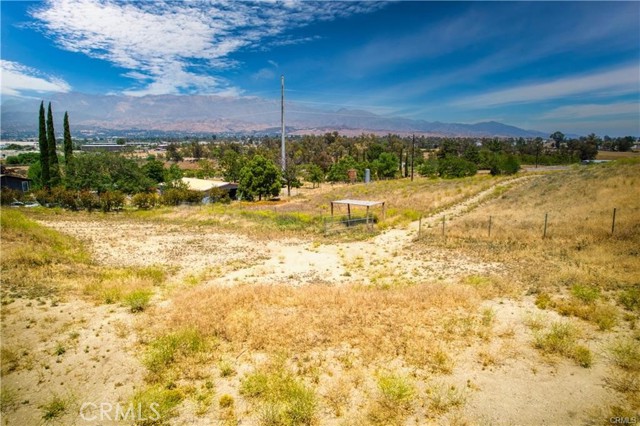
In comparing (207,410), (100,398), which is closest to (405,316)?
(207,410)

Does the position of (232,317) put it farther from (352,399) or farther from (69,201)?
(69,201)

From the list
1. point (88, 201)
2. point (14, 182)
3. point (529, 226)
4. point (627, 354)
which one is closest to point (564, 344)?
point (627, 354)

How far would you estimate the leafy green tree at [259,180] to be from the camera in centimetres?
5400

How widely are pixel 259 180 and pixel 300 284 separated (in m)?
39.5

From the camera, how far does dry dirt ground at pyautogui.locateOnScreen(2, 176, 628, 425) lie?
7.01 m

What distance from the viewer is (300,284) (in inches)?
630

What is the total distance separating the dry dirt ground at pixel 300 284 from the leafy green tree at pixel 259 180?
34463mm

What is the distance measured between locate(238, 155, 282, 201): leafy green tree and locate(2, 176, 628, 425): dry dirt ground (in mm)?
34463

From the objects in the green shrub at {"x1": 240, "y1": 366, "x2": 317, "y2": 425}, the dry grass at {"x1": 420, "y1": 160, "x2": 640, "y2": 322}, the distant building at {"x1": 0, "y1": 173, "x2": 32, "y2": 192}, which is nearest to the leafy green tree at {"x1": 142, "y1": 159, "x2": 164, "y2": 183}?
the distant building at {"x1": 0, "y1": 173, "x2": 32, "y2": 192}

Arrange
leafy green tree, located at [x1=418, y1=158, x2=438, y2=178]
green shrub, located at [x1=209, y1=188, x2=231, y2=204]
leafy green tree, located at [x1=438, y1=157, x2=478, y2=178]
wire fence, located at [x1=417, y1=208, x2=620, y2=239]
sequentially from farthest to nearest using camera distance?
1. leafy green tree, located at [x1=418, y1=158, x2=438, y2=178]
2. leafy green tree, located at [x1=438, y1=157, x2=478, y2=178]
3. green shrub, located at [x1=209, y1=188, x2=231, y2=204]
4. wire fence, located at [x1=417, y1=208, x2=620, y2=239]

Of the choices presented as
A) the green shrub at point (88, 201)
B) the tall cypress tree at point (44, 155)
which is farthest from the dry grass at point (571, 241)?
the tall cypress tree at point (44, 155)

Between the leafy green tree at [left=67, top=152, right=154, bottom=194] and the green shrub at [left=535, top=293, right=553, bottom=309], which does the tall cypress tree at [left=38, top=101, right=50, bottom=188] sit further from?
the green shrub at [left=535, top=293, right=553, bottom=309]

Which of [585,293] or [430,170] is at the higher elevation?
[430,170]

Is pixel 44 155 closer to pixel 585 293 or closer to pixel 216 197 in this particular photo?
pixel 216 197
